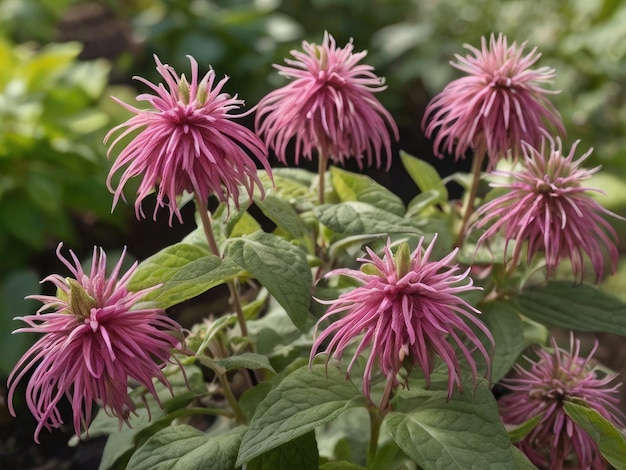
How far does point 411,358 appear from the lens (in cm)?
56

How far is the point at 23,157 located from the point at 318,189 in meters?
1.21

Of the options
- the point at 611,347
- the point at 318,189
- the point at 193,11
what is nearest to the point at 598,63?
the point at 611,347

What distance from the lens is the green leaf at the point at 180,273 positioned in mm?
577

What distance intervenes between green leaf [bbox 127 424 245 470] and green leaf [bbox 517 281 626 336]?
0.31 m

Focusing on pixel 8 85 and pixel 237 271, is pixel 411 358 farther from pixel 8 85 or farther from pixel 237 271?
pixel 8 85

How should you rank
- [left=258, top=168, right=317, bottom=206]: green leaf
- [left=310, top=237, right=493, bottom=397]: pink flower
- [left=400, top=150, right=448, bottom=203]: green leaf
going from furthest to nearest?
[left=400, top=150, right=448, bottom=203]: green leaf
[left=258, top=168, right=317, bottom=206]: green leaf
[left=310, top=237, right=493, bottom=397]: pink flower

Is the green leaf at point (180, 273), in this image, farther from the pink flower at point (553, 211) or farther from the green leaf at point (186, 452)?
the pink flower at point (553, 211)

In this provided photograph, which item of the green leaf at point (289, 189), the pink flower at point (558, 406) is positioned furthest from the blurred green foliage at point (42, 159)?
the pink flower at point (558, 406)

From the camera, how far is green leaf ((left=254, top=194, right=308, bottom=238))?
0.65 meters

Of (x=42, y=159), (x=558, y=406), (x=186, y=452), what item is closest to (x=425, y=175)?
(x=558, y=406)

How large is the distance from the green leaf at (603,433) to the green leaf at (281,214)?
0.26m

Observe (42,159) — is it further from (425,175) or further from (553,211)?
(553,211)

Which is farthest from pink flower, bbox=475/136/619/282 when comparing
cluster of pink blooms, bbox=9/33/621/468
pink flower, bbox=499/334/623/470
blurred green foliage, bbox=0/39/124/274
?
blurred green foliage, bbox=0/39/124/274

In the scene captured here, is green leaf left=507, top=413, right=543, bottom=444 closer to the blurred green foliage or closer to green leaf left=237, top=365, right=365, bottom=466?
green leaf left=237, top=365, right=365, bottom=466
